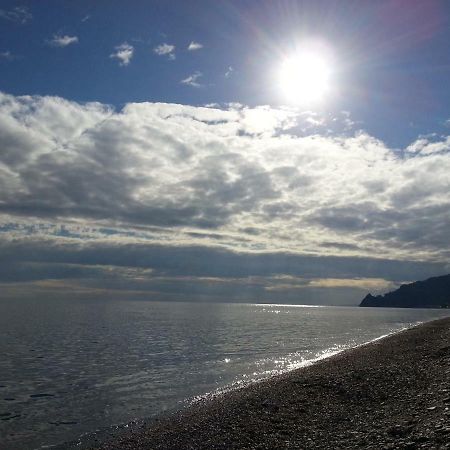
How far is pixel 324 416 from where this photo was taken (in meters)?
19.7

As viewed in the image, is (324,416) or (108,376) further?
(108,376)

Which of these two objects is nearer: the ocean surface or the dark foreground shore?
the dark foreground shore

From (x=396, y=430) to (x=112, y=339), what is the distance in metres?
62.1

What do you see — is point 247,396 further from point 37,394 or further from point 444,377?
point 37,394

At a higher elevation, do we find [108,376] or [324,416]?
[324,416]

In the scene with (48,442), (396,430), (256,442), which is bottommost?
(48,442)

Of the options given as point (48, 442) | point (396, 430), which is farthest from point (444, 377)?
point (48, 442)

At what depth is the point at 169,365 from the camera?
4434cm

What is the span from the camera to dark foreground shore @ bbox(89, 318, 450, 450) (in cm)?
1536

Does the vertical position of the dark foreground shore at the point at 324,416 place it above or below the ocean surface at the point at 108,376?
above

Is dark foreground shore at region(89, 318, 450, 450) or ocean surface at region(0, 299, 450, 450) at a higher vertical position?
dark foreground shore at region(89, 318, 450, 450)

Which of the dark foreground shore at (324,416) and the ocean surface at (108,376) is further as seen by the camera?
the ocean surface at (108,376)

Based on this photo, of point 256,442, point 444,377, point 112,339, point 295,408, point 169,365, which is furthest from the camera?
point 112,339

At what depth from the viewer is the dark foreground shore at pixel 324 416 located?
15359 mm
